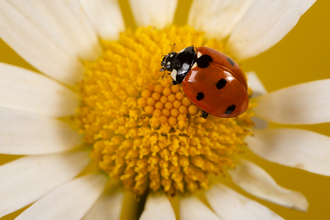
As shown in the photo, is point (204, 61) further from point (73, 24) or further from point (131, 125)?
point (73, 24)

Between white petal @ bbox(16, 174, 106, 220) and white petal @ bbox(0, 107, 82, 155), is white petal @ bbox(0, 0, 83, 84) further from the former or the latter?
white petal @ bbox(16, 174, 106, 220)

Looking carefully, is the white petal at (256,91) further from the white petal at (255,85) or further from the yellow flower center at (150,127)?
the yellow flower center at (150,127)

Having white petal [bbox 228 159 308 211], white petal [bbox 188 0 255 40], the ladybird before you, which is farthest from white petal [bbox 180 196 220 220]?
white petal [bbox 188 0 255 40]

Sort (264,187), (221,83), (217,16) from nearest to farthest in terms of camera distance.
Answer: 1. (221,83)
2. (264,187)
3. (217,16)

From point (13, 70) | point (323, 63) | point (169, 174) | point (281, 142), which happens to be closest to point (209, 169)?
point (169, 174)

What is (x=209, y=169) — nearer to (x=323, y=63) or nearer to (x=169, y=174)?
(x=169, y=174)

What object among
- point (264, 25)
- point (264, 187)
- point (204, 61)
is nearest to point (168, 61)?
point (204, 61)
